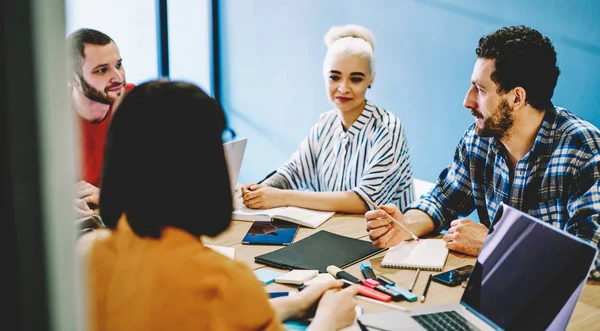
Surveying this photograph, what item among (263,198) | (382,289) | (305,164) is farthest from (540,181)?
(305,164)

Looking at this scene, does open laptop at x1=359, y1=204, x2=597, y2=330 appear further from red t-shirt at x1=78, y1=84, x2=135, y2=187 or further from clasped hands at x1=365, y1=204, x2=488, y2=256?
red t-shirt at x1=78, y1=84, x2=135, y2=187

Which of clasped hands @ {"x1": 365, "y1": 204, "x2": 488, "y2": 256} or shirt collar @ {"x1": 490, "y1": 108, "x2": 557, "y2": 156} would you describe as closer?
clasped hands @ {"x1": 365, "y1": 204, "x2": 488, "y2": 256}

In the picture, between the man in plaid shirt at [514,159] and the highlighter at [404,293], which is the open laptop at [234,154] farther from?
the highlighter at [404,293]

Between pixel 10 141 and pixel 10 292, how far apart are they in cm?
8

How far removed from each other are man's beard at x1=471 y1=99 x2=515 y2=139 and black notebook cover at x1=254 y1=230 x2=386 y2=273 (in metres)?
0.52

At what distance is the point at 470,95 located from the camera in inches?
73.3

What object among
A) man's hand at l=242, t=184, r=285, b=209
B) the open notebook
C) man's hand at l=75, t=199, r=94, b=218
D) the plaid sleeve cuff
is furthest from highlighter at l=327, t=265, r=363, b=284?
man's hand at l=75, t=199, r=94, b=218

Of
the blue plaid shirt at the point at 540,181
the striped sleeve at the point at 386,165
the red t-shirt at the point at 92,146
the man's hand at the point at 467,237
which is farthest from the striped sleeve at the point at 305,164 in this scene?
the man's hand at the point at 467,237

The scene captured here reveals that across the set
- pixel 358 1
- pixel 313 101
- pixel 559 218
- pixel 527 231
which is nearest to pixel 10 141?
pixel 527 231

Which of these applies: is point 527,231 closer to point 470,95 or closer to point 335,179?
point 470,95

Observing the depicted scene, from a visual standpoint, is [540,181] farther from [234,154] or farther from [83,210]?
[83,210]

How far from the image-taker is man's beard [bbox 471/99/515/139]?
177 cm

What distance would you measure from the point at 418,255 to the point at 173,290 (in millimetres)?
933

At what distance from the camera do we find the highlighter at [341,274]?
1.41m
